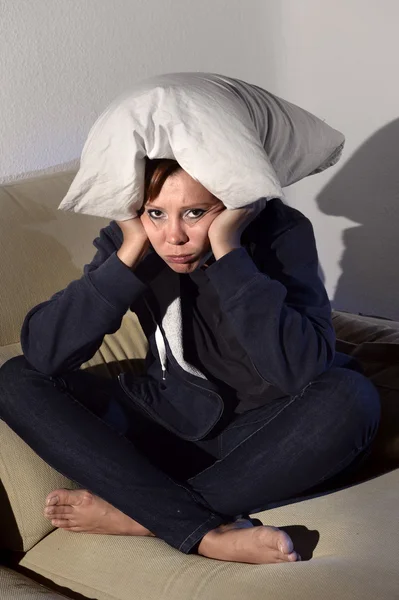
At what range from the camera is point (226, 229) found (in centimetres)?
125

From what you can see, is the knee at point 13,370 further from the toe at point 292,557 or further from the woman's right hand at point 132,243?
the toe at point 292,557

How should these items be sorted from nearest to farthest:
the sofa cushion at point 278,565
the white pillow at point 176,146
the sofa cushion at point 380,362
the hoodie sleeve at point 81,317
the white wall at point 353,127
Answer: the sofa cushion at point 278,565 < the white pillow at point 176,146 < the hoodie sleeve at point 81,317 < the sofa cushion at point 380,362 < the white wall at point 353,127

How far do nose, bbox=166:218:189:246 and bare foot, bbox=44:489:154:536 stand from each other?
374 millimetres

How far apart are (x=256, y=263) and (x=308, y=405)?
23 centimetres

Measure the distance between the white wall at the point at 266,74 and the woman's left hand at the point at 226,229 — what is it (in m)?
0.63

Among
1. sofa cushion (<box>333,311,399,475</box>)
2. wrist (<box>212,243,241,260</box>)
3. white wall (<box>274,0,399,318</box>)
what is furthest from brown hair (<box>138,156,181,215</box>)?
white wall (<box>274,0,399,318</box>)

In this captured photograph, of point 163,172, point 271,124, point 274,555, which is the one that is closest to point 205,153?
point 163,172

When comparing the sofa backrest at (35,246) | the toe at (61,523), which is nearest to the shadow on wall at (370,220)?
the sofa backrest at (35,246)

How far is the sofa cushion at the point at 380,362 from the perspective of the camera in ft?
4.69

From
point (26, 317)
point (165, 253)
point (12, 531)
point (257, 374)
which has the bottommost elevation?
point (12, 531)

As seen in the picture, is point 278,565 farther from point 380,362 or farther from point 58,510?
point 380,362

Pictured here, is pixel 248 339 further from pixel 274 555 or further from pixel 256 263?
pixel 274 555

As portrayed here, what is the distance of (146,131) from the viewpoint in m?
1.17

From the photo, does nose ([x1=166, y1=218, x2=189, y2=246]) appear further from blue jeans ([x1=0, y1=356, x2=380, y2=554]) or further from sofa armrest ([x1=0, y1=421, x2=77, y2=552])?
sofa armrest ([x1=0, y1=421, x2=77, y2=552])
